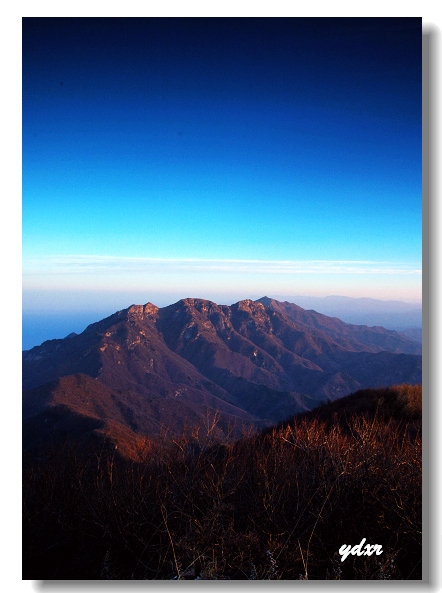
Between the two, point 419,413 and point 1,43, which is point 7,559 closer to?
point 1,43

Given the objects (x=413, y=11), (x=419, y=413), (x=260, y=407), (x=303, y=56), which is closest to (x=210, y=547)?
(x=303, y=56)

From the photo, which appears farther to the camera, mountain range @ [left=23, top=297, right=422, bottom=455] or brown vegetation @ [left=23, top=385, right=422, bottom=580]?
mountain range @ [left=23, top=297, right=422, bottom=455]

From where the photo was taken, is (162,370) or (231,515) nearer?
(231,515)

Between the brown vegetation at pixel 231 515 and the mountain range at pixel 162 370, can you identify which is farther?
the mountain range at pixel 162 370
